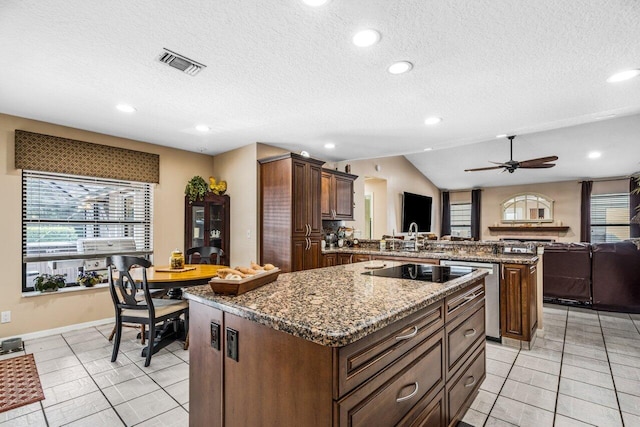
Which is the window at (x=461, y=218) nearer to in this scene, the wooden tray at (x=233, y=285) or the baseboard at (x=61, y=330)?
the baseboard at (x=61, y=330)

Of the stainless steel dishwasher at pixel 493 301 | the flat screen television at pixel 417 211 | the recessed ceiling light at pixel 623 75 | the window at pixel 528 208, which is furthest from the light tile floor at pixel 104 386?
the window at pixel 528 208

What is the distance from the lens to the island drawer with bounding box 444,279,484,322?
173 cm

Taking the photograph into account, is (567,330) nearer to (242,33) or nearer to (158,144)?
(242,33)

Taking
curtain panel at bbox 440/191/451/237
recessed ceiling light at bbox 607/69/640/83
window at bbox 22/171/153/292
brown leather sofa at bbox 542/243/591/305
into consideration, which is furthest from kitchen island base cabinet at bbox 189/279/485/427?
curtain panel at bbox 440/191/451/237

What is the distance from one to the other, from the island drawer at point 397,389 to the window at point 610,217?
30.5 feet

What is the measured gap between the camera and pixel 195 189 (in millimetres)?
4750

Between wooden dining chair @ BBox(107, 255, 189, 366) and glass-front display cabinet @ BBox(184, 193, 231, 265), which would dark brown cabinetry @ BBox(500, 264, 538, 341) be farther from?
glass-front display cabinet @ BBox(184, 193, 231, 265)

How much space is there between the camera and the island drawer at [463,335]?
1747 millimetres

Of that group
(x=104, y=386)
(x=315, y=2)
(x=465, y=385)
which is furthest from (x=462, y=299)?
(x=104, y=386)

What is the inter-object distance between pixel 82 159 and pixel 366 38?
12.4 feet

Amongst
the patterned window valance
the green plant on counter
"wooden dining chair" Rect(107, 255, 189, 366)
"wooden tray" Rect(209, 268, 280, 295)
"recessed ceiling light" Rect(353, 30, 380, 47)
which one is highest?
"recessed ceiling light" Rect(353, 30, 380, 47)

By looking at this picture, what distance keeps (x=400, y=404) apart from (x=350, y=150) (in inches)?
170

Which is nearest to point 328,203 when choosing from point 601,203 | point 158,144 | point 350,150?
point 350,150

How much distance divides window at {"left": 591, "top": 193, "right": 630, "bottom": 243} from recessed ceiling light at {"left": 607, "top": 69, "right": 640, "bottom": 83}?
→ 24.3 feet
